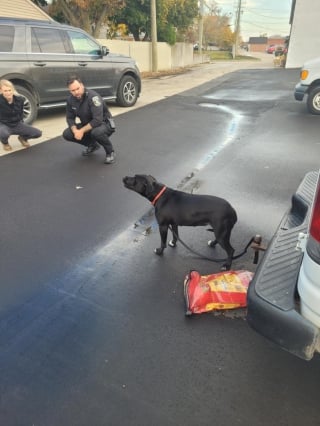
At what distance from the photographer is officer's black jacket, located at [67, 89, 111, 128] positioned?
493cm

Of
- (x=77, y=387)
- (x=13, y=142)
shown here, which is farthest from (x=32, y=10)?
(x=77, y=387)

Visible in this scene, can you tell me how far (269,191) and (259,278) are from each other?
2.83 m

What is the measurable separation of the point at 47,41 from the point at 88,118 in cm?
342

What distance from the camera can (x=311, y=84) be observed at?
26.8 feet

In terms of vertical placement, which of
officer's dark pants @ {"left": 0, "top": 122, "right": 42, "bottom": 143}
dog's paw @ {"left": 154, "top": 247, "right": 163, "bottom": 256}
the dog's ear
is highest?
the dog's ear

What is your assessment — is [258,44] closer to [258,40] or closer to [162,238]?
[258,40]

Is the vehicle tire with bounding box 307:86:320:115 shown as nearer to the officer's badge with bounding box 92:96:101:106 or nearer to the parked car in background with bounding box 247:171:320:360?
the officer's badge with bounding box 92:96:101:106

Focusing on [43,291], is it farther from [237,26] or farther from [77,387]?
[237,26]

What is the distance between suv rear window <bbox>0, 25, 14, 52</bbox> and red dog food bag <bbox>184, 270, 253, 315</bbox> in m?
6.57

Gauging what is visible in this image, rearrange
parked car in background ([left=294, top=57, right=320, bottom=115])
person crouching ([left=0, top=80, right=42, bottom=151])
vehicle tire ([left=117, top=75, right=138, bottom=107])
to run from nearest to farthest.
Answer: person crouching ([left=0, top=80, right=42, bottom=151]), parked car in background ([left=294, top=57, right=320, bottom=115]), vehicle tire ([left=117, top=75, right=138, bottom=107])

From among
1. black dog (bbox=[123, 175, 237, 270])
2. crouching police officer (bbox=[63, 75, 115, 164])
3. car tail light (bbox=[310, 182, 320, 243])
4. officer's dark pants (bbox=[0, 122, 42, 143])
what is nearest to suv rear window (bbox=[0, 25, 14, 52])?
officer's dark pants (bbox=[0, 122, 42, 143])

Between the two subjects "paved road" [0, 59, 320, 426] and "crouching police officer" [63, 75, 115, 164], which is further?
"crouching police officer" [63, 75, 115, 164]

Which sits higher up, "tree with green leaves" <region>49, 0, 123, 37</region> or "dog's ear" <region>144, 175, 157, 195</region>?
"tree with green leaves" <region>49, 0, 123, 37</region>

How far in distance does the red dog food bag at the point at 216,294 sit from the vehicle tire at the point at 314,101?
24.8ft
